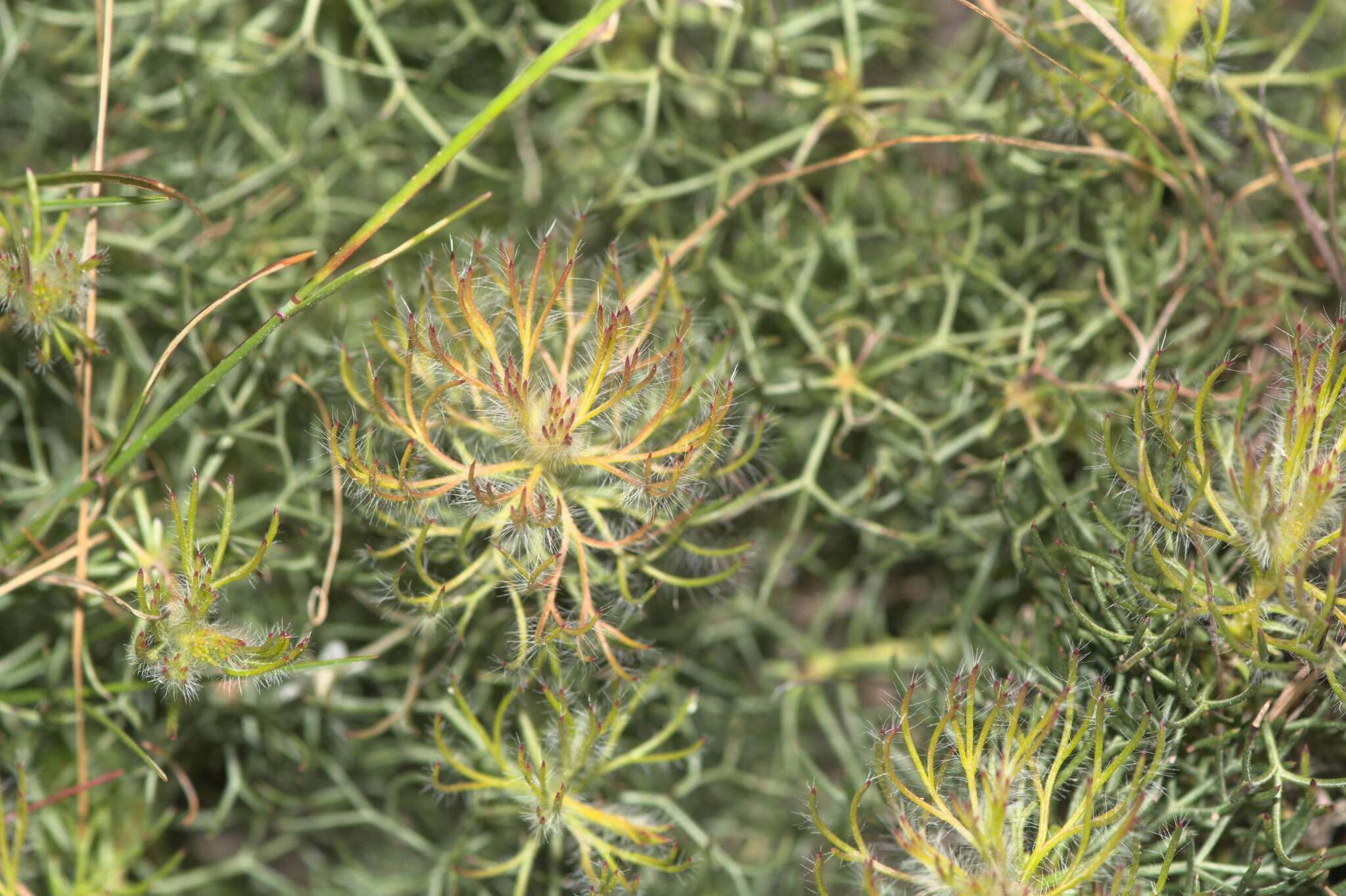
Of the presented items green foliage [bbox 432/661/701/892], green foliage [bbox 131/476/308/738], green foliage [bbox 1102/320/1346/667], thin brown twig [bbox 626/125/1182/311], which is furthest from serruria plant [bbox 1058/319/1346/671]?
green foliage [bbox 131/476/308/738]

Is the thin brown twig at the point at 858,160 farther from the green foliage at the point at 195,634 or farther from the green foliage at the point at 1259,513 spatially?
the green foliage at the point at 195,634

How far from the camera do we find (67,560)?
0.66m

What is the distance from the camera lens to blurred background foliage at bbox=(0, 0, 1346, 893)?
0.68m

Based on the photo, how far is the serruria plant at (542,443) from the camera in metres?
0.56

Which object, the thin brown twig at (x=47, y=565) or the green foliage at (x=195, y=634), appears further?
the thin brown twig at (x=47, y=565)

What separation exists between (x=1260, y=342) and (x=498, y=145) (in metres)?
0.58

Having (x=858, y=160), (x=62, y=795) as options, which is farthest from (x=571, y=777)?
(x=858, y=160)

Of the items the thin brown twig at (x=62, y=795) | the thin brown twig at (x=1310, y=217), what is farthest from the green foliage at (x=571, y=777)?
the thin brown twig at (x=1310, y=217)

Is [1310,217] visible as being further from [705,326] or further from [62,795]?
[62,795]

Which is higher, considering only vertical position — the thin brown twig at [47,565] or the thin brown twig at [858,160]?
the thin brown twig at [858,160]

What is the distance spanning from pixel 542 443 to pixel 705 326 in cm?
18

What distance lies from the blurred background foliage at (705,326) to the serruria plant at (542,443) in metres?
0.06

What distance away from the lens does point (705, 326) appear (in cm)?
70

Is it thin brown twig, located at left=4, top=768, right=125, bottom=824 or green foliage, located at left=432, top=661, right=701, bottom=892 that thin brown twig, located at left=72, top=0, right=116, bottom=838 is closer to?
thin brown twig, located at left=4, top=768, right=125, bottom=824
